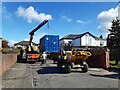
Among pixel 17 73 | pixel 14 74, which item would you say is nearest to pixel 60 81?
pixel 14 74

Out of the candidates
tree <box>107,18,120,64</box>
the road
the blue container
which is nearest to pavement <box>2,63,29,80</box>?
the road

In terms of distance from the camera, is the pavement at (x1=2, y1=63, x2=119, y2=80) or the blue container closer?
the pavement at (x1=2, y1=63, x2=119, y2=80)

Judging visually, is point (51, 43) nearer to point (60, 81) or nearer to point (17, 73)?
point (17, 73)

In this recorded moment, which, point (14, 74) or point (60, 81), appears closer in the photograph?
point (60, 81)

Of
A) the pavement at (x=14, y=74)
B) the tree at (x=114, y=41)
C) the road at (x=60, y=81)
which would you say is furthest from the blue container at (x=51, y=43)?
the road at (x=60, y=81)

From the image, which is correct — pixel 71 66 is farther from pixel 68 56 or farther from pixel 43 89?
pixel 43 89

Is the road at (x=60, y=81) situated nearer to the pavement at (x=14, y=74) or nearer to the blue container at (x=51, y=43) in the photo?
the pavement at (x=14, y=74)

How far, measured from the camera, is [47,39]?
Answer: 3450 cm

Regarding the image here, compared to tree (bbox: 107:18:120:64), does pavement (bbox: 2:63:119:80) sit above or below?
below

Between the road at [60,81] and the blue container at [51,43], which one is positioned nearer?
the road at [60,81]

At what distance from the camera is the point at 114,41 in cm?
2992

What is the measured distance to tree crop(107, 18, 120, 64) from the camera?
27.9 m

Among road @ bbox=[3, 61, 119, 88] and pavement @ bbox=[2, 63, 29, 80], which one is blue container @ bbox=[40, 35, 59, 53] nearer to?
pavement @ bbox=[2, 63, 29, 80]

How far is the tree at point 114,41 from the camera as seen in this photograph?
27.9 metres
